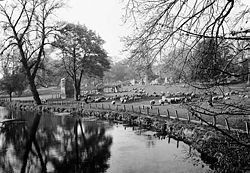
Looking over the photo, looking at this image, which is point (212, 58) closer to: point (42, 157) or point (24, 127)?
point (42, 157)

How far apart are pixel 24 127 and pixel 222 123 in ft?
48.5

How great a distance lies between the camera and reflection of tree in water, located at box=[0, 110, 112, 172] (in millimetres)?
10527

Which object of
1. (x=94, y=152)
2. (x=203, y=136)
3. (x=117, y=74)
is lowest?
(x=94, y=152)

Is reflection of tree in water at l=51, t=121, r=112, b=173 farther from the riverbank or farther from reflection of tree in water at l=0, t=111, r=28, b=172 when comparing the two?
the riverbank

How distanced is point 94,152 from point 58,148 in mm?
2269

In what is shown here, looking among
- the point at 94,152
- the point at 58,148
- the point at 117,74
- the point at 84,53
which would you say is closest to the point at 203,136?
the point at 94,152

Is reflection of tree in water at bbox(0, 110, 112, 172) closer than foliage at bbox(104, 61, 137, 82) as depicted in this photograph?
Yes

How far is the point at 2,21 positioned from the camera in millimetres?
29062

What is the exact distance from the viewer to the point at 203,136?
12.1m

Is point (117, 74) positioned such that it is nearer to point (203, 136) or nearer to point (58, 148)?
point (58, 148)

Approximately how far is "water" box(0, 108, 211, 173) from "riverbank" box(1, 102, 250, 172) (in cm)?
56

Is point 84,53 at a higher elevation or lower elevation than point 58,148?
higher

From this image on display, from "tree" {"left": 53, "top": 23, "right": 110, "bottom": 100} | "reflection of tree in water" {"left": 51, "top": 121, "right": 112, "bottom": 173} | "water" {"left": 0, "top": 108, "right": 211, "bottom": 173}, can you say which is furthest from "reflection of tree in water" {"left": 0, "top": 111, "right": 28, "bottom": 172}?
"tree" {"left": 53, "top": 23, "right": 110, "bottom": 100}

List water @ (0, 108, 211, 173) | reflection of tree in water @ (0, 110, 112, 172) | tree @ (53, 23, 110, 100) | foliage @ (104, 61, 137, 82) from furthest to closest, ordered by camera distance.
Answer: foliage @ (104, 61, 137, 82) < tree @ (53, 23, 110, 100) < reflection of tree in water @ (0, 110, 112, 172) < water @ (0, 108, 211, 173)
